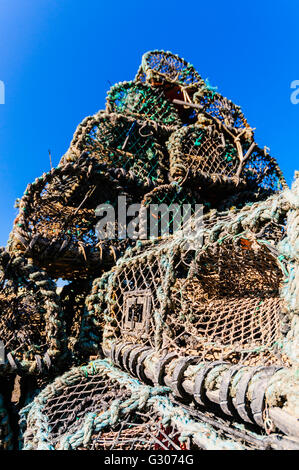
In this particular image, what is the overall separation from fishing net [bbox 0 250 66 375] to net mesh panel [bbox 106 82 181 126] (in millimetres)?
2555

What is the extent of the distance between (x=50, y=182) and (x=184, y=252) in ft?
5.20

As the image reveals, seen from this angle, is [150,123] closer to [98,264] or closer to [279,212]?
[98,264]

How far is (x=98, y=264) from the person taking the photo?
251cm

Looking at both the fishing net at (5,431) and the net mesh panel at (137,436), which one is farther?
the fishing net at (5,431)

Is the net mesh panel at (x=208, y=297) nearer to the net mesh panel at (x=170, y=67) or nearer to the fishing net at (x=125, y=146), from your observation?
the fishing net at (x=125, y=146)

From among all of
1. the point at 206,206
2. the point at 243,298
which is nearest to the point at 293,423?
the point at 243,298

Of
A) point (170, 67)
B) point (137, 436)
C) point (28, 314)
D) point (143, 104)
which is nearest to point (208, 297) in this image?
point (137, 436)

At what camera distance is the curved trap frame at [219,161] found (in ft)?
11.0

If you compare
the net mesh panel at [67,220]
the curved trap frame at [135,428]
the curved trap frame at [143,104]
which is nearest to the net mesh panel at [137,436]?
the curved trap frame at [135,428]

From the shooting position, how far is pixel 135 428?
117cm

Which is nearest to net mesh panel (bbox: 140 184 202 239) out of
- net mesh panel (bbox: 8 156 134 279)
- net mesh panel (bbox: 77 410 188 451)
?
net mesh panel (bbox: 8 156 134 279)

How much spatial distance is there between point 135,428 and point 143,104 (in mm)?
3848

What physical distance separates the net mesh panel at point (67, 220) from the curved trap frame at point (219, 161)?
0.90 m

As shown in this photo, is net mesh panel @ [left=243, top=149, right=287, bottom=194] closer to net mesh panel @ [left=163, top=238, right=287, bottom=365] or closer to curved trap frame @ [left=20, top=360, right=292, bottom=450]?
net mesh panel @ [left=163, top=238, right=287, bottom=365]
